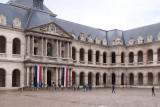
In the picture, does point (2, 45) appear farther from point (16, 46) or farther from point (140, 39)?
point (140, 39)

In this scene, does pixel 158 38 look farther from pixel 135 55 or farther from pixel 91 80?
pixel 91 80

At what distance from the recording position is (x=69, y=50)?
5450cm

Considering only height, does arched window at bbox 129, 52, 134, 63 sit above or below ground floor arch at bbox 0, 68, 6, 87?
above

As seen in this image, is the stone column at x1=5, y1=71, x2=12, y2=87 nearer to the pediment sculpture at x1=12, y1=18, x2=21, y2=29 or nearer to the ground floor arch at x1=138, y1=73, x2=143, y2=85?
the pediment sculpture at x1=12, y1=18, x2=21, y2=29

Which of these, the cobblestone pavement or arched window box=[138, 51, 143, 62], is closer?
the cobblestone pavement

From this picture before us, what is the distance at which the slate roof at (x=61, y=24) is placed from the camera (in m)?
49.1

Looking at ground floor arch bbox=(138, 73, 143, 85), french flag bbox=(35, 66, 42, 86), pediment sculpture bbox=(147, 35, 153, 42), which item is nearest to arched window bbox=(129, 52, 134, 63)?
ground floor arch bbox=(138, 73, 143, 85)

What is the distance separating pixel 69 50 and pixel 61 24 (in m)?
8.74

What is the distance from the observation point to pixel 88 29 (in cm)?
6662

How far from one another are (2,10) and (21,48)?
8.68 metres

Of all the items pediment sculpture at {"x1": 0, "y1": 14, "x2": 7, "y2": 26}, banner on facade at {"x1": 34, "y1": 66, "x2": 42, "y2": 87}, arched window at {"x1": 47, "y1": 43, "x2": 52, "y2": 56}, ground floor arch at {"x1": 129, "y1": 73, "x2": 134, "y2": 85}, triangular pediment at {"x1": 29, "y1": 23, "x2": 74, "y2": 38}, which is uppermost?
pediment sculpture at {"x1": 0, "y1": 14, "x2": 7, "y2": 26}

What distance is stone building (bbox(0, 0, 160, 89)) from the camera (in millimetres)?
46688

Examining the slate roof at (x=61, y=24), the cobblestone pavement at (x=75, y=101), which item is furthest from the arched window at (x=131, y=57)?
the cobblestone pavement at (x=75, y=101)

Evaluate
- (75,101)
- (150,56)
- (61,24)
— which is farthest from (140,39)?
(75,101)
